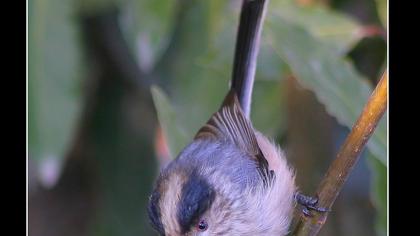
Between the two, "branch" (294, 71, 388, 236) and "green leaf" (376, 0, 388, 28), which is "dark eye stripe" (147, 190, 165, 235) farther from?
"green leaf" (376, 0, 388, 28)

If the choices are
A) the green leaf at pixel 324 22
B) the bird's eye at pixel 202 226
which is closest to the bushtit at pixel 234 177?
the bird's eye at pixel 202 226

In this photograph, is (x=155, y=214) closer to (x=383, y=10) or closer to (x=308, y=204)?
(x=308, y=204)

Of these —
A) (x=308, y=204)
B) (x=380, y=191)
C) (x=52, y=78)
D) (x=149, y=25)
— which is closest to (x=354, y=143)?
(x=308, y=204)

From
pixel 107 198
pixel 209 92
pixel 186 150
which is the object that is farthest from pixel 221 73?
pixel 107 198

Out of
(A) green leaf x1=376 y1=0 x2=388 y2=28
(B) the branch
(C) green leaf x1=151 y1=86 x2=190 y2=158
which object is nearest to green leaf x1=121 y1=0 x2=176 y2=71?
(C) green leaf x1=151 y1=86 x2=190 y2=158
